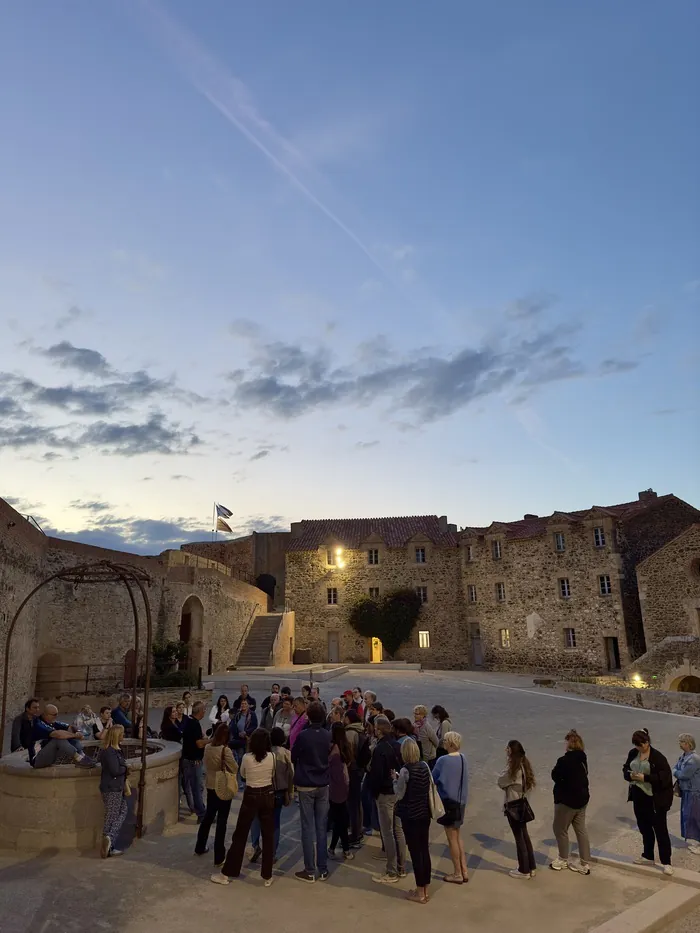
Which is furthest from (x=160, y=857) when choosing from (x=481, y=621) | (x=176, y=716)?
(x=481, y=621)

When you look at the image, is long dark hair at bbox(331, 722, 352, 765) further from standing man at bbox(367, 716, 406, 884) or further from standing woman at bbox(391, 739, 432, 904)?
standing woman at bbox(391, 739, 432, 904)

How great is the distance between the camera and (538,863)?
21.5ft

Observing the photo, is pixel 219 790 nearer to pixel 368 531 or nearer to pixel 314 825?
pixel 314 825

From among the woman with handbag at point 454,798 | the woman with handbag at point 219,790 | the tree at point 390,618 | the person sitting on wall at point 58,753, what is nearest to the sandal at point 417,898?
the woman with handbag at point 454,798

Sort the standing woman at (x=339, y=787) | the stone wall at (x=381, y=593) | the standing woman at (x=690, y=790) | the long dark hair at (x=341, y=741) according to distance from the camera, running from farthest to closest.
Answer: the stone wall at (x=381, y=593) < the standing woman at (x=690, y=790) < the long dark hair at (x=341, y=741) < the standing woman at (x=339, y=787)

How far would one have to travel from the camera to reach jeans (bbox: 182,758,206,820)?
26.1 feet

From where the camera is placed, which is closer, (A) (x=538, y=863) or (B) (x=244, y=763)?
(B) (x=244, y=763)

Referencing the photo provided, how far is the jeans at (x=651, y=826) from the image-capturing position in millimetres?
6262

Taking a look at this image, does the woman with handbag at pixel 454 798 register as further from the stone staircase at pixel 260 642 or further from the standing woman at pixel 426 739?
the stone staircase at pixel 260 642

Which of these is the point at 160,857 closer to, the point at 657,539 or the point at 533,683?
the point at 533,683

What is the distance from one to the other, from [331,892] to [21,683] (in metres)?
12.6

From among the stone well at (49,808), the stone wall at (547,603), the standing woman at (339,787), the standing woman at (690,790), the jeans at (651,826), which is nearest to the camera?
the jeans at (651,826)

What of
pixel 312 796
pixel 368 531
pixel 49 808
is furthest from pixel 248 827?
pixel 368 531

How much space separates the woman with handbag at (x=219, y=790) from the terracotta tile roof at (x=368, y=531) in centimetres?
3211
